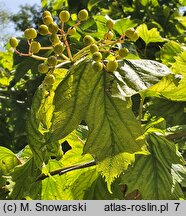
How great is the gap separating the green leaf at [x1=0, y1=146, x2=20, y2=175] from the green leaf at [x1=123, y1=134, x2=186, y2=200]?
1.00ft

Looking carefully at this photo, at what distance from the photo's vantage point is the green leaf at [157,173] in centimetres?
94

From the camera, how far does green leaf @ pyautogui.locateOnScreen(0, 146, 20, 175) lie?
113cm

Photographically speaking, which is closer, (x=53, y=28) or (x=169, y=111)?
→ (x=53, y=28)

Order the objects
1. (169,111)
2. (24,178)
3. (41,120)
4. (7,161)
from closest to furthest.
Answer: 1. (41,120)
2. (24,178)
3. (7,161)
4. (169,111)

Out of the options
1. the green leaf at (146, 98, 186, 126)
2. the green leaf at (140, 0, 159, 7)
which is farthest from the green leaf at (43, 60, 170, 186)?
the green leaf at (140, 0, 159, 7)

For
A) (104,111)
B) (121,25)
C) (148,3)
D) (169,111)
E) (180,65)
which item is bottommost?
(148,3)

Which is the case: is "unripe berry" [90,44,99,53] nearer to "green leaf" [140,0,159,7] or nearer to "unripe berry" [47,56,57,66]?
Answer: "unripe berry" [47,56,57,66]

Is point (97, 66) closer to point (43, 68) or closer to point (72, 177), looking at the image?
point (43, 68)

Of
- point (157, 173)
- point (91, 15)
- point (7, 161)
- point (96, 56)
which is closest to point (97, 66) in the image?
point (96, 56)

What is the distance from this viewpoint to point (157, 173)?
3.16 feet

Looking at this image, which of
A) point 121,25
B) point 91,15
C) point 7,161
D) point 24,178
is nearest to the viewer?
point 24,178

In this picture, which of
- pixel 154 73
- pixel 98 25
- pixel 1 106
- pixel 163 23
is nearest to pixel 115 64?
pixel 154 73

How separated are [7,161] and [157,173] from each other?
15.0 inches

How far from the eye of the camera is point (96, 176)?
1066 mm
